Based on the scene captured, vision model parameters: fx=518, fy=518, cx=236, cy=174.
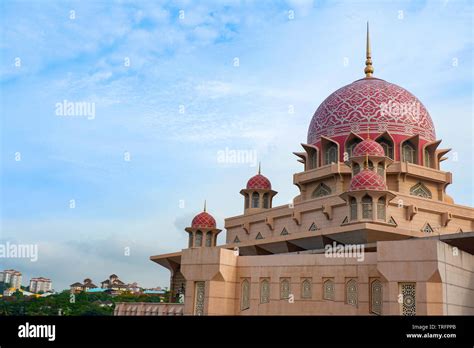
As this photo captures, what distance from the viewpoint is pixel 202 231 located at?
27406 millimetres

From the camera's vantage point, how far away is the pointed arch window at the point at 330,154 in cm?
2548

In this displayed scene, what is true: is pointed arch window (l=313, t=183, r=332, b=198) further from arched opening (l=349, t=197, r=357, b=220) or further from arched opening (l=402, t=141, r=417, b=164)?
arched opening (l=349, t=197, r=357, b=220)

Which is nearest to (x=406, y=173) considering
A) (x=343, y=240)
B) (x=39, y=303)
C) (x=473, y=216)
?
(x=473, y=216)

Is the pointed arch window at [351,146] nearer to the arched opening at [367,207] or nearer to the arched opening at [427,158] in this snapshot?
the arched opening at [427,158]

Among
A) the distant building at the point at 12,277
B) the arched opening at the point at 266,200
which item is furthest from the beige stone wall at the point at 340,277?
the distant building at the point at 12,277

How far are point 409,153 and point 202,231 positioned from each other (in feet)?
36.7

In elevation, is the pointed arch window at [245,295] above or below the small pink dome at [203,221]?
below

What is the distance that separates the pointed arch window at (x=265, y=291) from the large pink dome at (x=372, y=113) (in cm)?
1349

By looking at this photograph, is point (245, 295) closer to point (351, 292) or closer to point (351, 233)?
point (351, 292)

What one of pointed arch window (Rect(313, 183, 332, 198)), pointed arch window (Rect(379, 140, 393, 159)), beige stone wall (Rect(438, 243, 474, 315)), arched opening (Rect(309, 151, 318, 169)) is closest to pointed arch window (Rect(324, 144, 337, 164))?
arched opening (Rect(309, 151, 318, 169))

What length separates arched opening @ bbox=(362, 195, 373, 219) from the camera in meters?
19.5

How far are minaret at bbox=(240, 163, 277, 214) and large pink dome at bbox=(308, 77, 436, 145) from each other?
11.1ft
